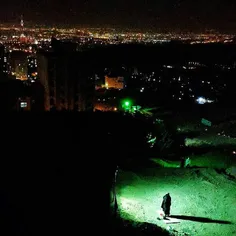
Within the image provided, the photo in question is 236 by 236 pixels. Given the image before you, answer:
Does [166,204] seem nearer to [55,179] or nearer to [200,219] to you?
[200,219]

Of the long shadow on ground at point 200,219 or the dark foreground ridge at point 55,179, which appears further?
the long shadow on ground at point 200,219

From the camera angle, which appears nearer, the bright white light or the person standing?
the person standing

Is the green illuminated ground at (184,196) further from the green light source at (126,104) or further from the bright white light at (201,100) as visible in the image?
the bright white light at (201,100)

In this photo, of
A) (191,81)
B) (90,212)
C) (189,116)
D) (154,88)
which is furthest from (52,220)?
(191,81)

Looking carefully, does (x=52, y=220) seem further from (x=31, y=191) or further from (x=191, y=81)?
(x=191, y=81)

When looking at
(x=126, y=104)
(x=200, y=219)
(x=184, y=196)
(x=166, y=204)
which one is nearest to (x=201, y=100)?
(x=126, y=104)

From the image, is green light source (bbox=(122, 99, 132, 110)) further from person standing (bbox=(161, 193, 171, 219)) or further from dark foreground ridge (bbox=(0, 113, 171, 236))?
person standing (bbox=(161, 193, 171, 219))

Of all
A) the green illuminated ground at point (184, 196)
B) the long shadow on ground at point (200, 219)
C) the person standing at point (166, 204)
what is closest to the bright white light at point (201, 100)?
the green illuminated ground at point (184, 196)

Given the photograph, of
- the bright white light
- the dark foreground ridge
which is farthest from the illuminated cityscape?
the bright white light
